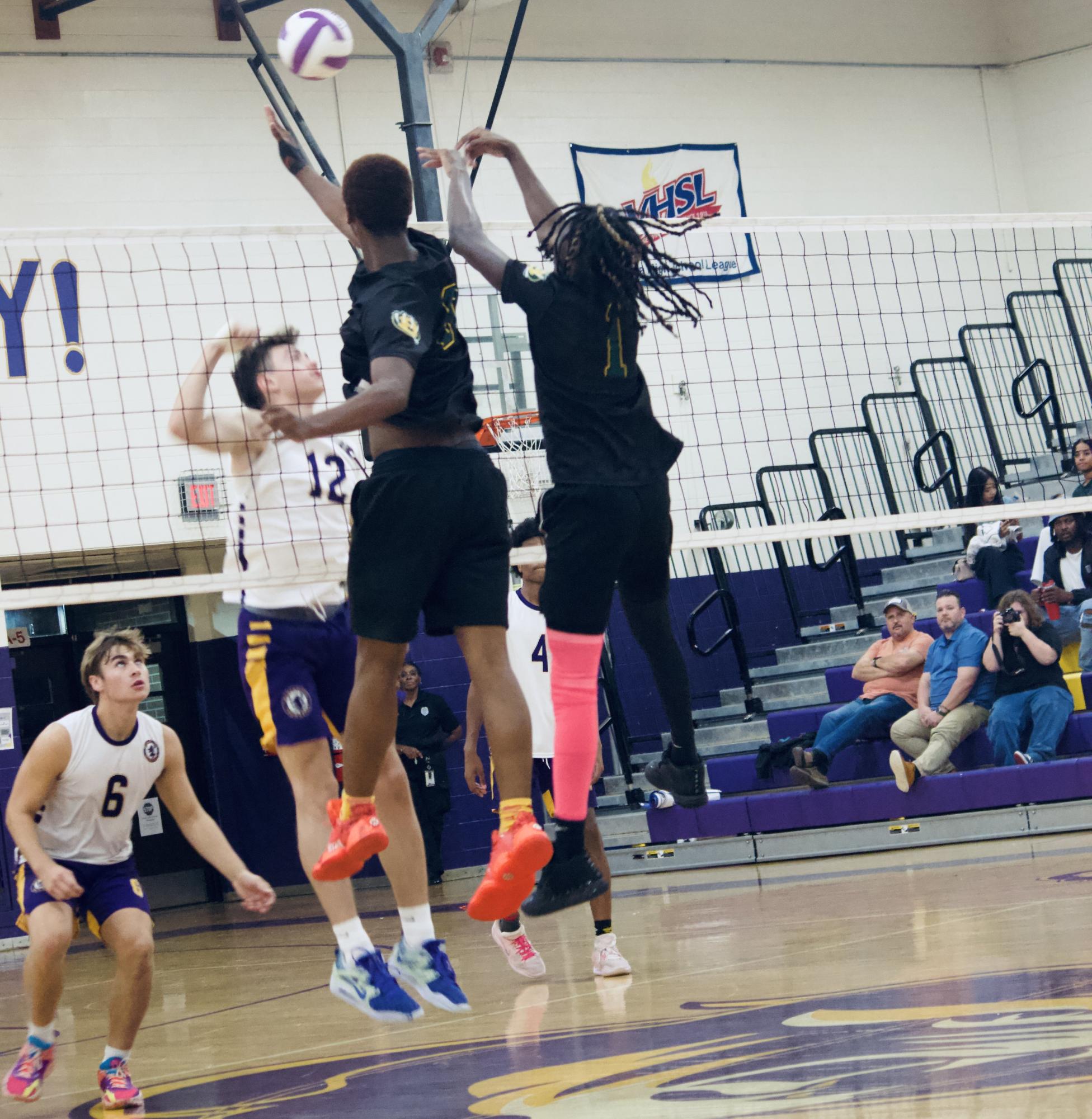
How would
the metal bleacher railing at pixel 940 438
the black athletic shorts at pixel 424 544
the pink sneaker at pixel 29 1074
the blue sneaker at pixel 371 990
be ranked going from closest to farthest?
the black athletic shorts at pixel 424 544, the blue sneaker at pixel 371 990, the pink sneaker at pixel 29 1074, the metal bleacher railing at pixel 940 438

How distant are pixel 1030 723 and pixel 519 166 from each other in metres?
6.56

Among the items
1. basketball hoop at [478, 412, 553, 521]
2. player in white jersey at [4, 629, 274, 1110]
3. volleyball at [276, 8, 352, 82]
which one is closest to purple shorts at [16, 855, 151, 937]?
player in white jersey at [4, 629, 274, 1110]

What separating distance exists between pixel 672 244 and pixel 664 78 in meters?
3.00

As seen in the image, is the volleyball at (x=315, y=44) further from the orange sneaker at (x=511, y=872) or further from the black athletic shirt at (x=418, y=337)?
the orange sneaker at (x=511, y=872)

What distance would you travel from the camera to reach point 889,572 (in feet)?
44.4

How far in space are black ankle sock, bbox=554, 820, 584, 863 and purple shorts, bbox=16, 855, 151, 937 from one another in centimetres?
203

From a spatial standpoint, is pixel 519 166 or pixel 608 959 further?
pixel 608 959

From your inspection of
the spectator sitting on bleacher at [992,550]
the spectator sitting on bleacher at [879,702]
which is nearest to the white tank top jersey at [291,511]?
the spectator sitting on bleacher at [879,702]

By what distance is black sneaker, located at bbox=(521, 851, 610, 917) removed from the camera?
3.84 m

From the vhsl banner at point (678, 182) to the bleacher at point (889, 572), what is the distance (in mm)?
1998

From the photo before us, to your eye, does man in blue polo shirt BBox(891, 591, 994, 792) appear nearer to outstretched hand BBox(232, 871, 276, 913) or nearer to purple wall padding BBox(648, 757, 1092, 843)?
purple wall padding BBox(648, 757, 1092, 843)

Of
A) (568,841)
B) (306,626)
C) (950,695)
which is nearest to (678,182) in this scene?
(950,695)

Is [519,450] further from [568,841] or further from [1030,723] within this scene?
[568,841]

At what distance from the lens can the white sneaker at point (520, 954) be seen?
254 inches
